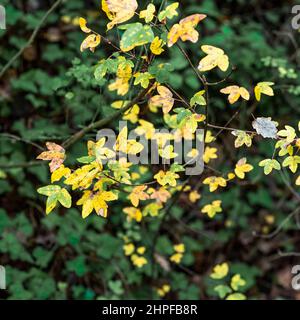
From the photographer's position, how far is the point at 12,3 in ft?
9.86

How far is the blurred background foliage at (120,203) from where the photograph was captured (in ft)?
8.80

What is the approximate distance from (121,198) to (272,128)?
1.52 meters

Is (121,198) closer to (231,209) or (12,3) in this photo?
A: (231,209)

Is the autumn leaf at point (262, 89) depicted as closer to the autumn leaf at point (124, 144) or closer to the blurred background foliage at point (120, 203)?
the autumn leaf at point (124, 144)

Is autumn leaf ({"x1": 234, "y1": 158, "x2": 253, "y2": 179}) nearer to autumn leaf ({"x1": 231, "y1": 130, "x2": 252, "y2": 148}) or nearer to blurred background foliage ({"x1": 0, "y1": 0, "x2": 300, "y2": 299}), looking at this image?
autumn leaf ({"x1": 231, "y1": 130, "x2": 252, "y2": 148})

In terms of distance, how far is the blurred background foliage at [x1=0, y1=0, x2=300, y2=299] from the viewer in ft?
8.80

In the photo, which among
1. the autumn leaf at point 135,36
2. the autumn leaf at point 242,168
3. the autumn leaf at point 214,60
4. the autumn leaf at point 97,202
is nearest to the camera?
the autumn leaf at point 135,36

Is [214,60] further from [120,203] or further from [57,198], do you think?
[120,203]

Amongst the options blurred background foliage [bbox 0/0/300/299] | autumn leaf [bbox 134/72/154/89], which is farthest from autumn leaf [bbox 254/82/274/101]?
blurred background foliage [bbox 0/0/300/299]

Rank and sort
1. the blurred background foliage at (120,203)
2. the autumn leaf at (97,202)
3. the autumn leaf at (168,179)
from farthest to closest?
1. the blurred background foliage at (120,203)
2. the autumn leaf at (168,179)
3. the autumn leaf at (97,202)

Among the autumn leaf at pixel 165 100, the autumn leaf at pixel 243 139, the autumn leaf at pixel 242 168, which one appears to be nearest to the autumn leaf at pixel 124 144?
the autumn leaf at pixel 165 100

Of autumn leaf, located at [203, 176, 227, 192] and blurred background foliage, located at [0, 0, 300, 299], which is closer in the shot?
autumn leaf, located at [203, 176, 227, 192]

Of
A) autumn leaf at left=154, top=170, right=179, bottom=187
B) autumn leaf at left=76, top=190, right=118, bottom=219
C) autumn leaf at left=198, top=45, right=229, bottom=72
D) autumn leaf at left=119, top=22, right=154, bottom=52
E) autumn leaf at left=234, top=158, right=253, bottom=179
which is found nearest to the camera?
Answer: autumn leaf at left=119, top=22, right=154, bottom=52
